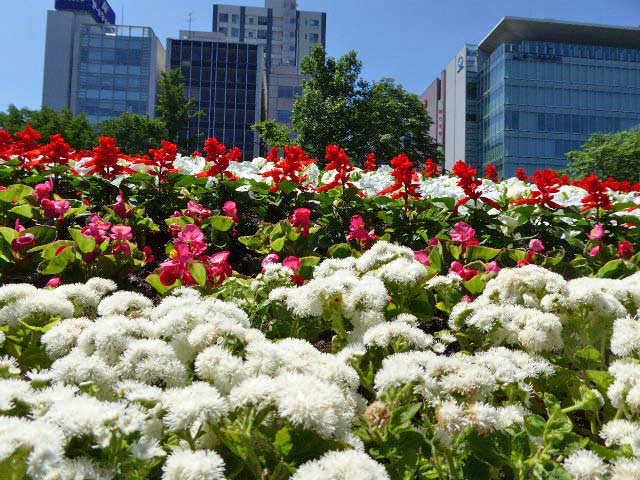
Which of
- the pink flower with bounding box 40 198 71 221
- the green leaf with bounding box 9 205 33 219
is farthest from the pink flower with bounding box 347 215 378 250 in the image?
the green leaf with bounding box 9 205 33 219

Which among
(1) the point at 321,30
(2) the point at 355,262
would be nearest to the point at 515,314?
(2) the point at 355,262

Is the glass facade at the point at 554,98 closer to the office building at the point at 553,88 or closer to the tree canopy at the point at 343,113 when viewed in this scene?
the office building at the point at 553,88

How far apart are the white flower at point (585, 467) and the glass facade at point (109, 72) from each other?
95.3 m

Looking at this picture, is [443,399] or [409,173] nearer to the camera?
[443,399]

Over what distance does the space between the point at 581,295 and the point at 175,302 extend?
141 cm

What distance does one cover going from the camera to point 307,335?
2.33m

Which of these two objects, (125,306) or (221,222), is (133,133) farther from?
(125,306)

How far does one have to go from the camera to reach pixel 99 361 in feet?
4.69

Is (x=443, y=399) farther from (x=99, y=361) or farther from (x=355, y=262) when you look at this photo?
(x=355, y=262)

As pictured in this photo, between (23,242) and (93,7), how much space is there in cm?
11165

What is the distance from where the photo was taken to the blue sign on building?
96875 millimetres

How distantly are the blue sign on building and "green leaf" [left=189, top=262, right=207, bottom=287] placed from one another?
363 ft

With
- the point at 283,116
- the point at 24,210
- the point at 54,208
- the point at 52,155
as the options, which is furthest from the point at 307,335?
the point at 283,116

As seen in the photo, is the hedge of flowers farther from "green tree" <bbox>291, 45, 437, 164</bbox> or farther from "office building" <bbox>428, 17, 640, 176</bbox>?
"office building" <bbox>428, 17, 640, 176</bbox>
